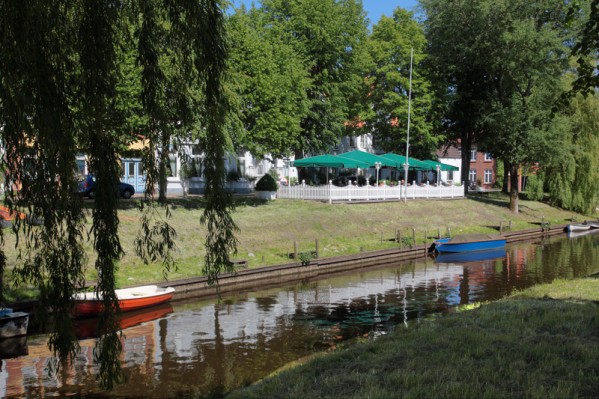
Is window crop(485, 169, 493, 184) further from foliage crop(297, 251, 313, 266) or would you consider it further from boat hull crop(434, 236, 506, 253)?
foliage crop(297, 251, 313, 266)

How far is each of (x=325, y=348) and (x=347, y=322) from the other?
10.1ft

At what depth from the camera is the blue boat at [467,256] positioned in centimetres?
3154

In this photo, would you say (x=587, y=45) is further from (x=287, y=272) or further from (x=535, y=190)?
(x=535, y=190)

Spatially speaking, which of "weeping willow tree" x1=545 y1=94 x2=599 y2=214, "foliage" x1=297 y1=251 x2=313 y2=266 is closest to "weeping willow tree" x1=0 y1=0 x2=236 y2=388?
"foliage" x1=297 y1=251 x2=313 y2=266

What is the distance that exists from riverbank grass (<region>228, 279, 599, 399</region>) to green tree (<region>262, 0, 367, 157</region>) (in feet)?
99.8

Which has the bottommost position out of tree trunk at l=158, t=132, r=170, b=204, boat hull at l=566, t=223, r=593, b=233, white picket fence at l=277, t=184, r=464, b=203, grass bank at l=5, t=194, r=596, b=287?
boat hull at l=566, t=223, r=593, b=233

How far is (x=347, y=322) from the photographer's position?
57.9 ft

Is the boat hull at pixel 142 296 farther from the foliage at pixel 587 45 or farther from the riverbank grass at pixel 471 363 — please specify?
the foliage at pixel 587 45

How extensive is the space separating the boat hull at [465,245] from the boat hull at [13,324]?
23.5 m

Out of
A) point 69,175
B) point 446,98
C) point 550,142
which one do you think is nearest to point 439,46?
point 446,98

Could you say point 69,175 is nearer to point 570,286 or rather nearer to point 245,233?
point 570,286

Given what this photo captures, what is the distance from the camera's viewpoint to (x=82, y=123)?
625 centimetres

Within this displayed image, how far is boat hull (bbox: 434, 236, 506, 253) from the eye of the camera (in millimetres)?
33094

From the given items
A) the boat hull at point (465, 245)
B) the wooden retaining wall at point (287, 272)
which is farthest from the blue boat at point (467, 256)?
the wooden retaining wall at point (287, 272)
